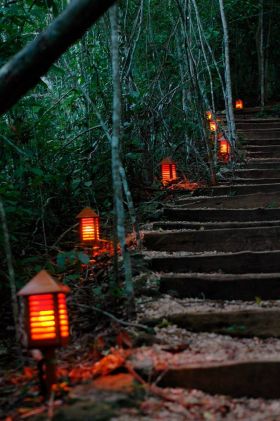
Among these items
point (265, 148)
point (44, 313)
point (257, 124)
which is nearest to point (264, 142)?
point (265, 148)

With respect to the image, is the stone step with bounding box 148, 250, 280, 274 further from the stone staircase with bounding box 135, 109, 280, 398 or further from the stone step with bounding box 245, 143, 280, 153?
the stone step with bounding box 245, 143, 280, 153

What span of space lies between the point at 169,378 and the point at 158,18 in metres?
8.19

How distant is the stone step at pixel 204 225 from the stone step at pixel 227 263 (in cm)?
67

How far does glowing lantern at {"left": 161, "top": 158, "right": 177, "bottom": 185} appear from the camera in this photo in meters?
6.28

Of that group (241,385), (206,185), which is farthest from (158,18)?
(241,385)

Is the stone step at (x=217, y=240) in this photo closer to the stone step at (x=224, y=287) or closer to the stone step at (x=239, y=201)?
the stone step at (x=224, y=287)

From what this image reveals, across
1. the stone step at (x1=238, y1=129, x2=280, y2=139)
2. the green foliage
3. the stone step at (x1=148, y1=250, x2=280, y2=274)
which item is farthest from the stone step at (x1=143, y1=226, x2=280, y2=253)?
the stone step at (x1=238, y1=129, x2=280, y2=139)

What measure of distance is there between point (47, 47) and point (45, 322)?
125cm

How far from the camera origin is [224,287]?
11.4 feet

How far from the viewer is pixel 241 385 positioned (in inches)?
97.5

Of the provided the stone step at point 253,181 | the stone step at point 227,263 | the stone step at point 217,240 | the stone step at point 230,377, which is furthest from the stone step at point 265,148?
the stone step at point 230,377

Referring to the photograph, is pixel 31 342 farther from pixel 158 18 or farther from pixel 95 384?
pixel 158 18

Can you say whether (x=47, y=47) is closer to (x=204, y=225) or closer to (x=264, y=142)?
(x=204, y=225)

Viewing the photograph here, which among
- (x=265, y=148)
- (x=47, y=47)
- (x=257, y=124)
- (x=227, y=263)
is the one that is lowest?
(x=227, y=263)
